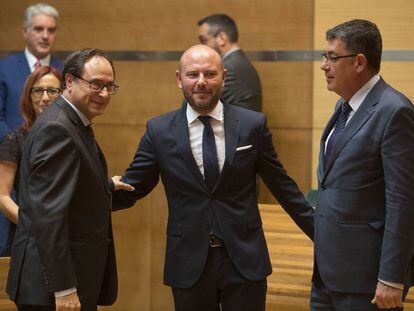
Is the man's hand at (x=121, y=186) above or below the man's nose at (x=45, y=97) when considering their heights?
below

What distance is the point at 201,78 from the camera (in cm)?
301

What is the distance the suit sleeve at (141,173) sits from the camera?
316 centimetres

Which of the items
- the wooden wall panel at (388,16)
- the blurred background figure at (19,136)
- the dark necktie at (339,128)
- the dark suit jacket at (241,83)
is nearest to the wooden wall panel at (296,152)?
the dark suit jacket at (241,83)

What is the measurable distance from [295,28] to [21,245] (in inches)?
127

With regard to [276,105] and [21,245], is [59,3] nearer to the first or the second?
[276,105]

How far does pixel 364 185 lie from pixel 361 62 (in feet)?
1.41

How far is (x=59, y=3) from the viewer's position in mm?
6059

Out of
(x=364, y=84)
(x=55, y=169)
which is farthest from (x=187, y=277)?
(x=364, y=84)

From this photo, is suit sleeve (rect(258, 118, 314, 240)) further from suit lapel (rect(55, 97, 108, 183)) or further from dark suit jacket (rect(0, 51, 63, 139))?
dark suit jacket (rect(0, 51, 63, 139))

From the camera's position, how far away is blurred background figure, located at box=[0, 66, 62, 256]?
3502mm

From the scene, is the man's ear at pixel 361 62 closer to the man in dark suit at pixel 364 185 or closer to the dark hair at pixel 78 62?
the man in dark suit at pixel 364 185

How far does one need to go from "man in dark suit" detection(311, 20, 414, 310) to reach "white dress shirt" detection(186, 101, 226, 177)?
0.40 m

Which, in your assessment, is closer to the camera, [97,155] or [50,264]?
[50,264]

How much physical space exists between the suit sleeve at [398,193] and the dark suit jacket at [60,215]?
3.17ft
